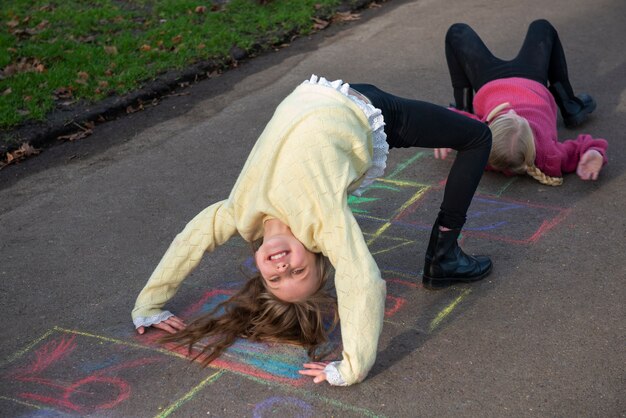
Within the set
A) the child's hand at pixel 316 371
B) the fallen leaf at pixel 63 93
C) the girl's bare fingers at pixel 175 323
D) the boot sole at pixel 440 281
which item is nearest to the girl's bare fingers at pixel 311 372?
the child's hand at pixel 316 371

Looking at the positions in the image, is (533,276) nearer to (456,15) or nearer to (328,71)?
(328,71)

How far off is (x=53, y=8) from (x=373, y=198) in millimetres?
4729

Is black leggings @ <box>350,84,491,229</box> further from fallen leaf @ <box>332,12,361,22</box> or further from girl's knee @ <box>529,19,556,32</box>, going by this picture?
fallen leaf @ <box>332,12,361,22</box>

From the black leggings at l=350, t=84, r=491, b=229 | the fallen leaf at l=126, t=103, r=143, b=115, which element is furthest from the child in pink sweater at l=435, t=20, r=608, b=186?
the fallen leaf at l=126, t=103, r=143, b=115

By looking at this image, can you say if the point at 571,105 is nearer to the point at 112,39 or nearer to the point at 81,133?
the point at 81,133

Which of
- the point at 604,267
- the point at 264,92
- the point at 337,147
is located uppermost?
the point at 337,147

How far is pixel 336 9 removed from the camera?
850cm

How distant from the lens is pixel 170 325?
3.95m

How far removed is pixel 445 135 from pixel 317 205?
86 cm

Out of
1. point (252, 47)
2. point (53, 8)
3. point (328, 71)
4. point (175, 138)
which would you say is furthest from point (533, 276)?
point (53, 8)

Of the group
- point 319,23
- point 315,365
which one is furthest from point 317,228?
point 319,23

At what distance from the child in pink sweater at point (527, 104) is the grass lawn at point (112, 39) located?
8.14 ft

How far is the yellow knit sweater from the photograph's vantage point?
10.7ft

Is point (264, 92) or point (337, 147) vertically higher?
point (337, 147)
